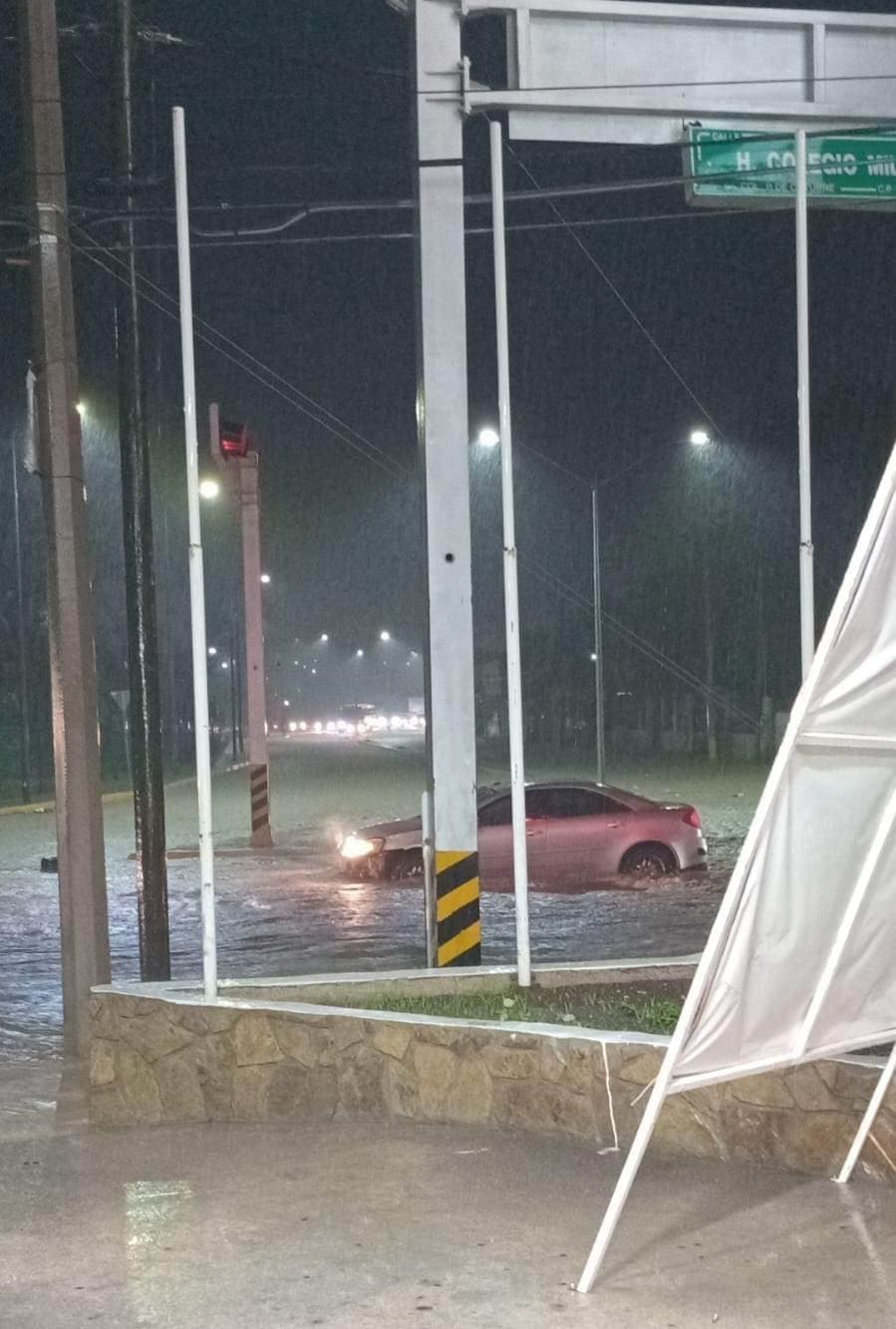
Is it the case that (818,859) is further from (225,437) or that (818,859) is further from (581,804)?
(225,437)

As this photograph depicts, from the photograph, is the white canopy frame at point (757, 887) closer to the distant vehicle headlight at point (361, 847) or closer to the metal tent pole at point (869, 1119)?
the metal tent pole at point (869, 1119)

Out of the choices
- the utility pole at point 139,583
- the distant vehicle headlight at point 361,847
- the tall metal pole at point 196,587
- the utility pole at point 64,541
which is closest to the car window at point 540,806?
the distant vehicle headlight at point 361,847

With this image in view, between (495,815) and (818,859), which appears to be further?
(495,815)

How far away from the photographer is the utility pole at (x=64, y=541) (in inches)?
364

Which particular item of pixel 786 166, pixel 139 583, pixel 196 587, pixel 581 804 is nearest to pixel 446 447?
pixel 196 587

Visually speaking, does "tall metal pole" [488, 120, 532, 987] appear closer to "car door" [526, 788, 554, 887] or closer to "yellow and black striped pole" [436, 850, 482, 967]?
"yellow and black striped pole" [436, 850, 482, 967]

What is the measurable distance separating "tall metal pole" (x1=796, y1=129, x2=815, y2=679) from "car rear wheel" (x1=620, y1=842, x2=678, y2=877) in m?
10.2

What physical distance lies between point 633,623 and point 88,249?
58.8 m

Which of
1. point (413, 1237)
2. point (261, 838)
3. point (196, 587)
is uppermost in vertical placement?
point (196, 587)

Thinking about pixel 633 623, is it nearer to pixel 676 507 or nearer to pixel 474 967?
pixel 676 507

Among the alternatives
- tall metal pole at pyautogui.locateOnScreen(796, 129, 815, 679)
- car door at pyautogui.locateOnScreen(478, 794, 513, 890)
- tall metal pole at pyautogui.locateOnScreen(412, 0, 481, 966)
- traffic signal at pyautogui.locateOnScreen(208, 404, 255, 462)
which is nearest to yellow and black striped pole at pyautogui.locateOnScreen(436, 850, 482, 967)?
tall metal pole at pyautogui.locateOnScreen(412, 0, 481, 966)

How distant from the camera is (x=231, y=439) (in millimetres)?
21562

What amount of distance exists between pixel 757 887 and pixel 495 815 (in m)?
12.9

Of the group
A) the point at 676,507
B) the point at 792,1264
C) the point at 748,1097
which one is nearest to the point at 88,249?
the point at 748,1097
